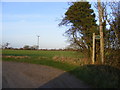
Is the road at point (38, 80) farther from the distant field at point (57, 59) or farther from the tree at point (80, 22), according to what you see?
the tree at point (80, 22)

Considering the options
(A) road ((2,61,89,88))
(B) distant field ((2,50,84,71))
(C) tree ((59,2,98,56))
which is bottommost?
(A) road ((2,61,89,88))

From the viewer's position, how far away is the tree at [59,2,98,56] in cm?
1677

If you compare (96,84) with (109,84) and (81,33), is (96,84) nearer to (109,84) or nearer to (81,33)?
(109,84)

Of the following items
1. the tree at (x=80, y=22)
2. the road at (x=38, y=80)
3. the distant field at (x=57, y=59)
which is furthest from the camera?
the tree at (x=80, y=22)

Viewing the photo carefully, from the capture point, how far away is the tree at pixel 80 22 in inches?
660

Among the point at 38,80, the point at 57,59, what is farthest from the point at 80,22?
the point at 38,80

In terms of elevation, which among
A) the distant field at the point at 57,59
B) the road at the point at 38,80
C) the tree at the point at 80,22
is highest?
the tree at the point at 80,22

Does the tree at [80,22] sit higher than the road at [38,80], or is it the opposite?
A: the tree at [80,22]

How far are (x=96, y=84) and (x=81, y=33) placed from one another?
36.8 feet

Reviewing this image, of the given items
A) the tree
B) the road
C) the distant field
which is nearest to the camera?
the road

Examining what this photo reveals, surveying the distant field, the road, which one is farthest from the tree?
the road

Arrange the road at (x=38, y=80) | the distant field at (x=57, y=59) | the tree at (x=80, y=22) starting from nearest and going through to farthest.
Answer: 1. the road at (x=38, y=80)
2. the distant field at (x=57, y=59)
3. the tree at (x=80, y=22)

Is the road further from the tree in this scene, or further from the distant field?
the tree

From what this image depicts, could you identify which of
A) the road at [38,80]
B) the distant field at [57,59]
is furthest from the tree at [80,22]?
the road at [38,80]
